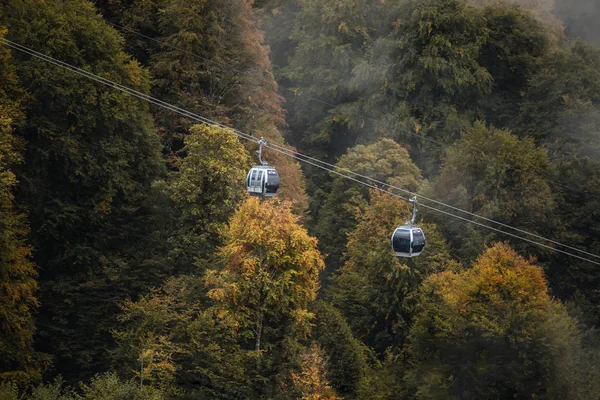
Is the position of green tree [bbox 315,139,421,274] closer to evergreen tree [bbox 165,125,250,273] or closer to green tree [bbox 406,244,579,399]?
evergreen tree [bbox 165,125,250,273]

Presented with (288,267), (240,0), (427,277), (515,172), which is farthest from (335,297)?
(240,0)

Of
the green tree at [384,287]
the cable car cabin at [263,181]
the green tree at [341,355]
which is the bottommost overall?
the green tree at [341,355]

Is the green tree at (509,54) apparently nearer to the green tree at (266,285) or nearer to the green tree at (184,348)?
the green tree at (266,285)

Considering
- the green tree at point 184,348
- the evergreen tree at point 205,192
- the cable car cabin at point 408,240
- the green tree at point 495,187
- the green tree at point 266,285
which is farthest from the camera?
the green tree at point 495,187

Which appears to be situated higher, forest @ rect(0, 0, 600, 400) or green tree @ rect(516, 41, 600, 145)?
green tree @ rect(516, 41, 600, 145)

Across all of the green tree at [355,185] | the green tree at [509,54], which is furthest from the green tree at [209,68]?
the green tree at [509,54]

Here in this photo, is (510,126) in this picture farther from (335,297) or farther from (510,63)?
(335,297)

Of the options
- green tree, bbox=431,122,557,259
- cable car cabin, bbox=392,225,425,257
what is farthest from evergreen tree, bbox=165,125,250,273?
cable car cabin, bbox=392,225,425,257
